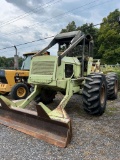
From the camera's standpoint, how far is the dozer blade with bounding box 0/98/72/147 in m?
4.11

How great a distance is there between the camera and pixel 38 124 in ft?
15.1

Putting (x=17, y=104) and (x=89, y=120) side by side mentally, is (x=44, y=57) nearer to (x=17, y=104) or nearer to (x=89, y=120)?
(x=17, y=104)

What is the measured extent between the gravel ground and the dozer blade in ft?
0.40

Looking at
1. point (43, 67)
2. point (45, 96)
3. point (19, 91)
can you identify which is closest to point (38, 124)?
point (43, 67)

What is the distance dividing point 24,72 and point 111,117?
492 centimetres

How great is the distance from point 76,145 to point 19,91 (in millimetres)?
5241

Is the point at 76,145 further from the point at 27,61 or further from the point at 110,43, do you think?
the point at 110,43

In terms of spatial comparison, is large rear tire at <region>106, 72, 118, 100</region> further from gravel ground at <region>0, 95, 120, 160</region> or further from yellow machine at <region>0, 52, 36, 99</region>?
gravel ground at <region>0, 95, 120, 160</region>

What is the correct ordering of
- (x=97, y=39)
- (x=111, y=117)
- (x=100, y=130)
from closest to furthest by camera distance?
(x=100, y=130), (x=111, y=117), (x=97, y=39)

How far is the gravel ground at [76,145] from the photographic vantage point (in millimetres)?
3695

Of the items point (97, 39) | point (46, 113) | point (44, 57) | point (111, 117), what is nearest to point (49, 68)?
point (44, 57)

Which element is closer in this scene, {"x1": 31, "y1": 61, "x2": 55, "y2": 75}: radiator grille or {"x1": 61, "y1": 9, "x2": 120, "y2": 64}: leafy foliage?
{"x1": 31, "y1": 61, "x2": 55, "y2": 75}: radiator grille

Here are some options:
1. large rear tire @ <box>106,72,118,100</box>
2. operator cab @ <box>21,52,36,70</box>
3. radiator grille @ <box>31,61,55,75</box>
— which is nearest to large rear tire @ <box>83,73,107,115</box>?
radiator grille @ <box>31,61,55,75</box>

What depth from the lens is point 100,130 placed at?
499 centimetres
